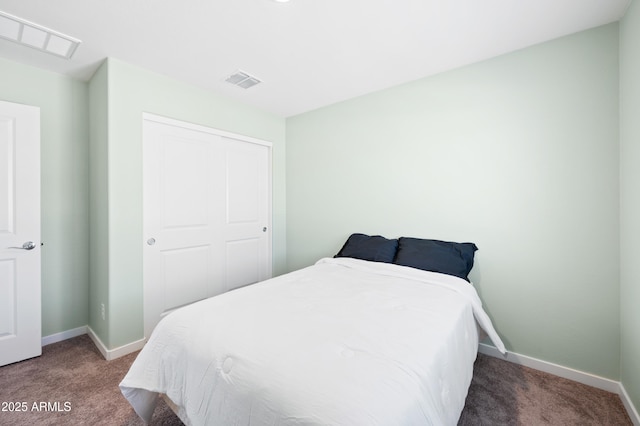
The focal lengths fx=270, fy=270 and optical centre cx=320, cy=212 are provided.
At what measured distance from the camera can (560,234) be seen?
6.35 feet

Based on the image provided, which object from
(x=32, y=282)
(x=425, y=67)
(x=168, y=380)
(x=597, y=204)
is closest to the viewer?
(x=168, y=380)

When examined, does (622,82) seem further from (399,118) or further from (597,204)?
(399,118)

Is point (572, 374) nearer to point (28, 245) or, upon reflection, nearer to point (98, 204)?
point (98, 204)

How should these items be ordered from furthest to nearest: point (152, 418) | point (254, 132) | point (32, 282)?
point (254, 132) < point (32, 282) < point (152, 418)

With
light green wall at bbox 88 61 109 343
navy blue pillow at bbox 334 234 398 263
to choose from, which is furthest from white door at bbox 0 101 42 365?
navy blue pillow at bbox 334 234 398 263

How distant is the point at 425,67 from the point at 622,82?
4.13 ft

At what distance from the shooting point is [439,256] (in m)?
2.17

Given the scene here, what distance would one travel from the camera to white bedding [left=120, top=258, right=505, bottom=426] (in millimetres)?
865

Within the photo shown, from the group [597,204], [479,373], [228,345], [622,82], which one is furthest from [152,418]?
[622,82]

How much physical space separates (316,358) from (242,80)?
2.52m

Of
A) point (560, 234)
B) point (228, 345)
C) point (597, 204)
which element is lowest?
point (228, 345)

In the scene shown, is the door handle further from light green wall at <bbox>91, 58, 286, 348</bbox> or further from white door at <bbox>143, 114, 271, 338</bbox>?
white door at <bbox>143, 114, 271, 338</bbox>

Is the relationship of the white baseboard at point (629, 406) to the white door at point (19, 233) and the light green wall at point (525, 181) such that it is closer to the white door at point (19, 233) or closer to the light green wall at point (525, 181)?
the light green wall at point (525, 181)

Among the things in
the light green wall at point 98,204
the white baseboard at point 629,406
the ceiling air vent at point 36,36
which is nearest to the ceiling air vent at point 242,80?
the light green wall at point 98,204
